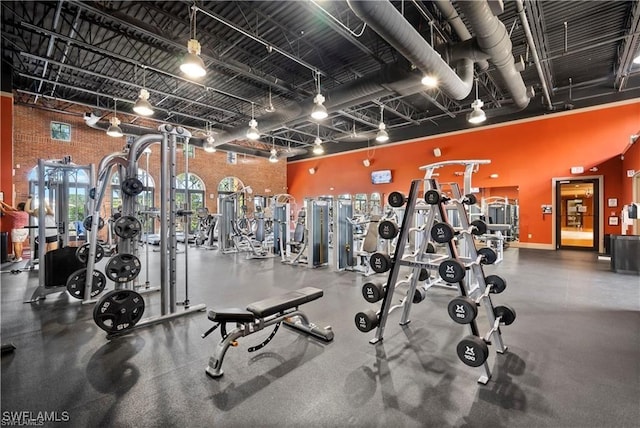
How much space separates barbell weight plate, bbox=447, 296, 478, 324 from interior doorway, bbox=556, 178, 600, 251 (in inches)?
353

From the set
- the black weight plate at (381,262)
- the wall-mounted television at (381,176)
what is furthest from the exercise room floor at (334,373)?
the wall-mounted television at (381,176)

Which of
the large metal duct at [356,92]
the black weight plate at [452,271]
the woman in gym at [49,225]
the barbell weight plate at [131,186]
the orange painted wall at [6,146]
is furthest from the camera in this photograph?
the orange painted wall at [6,146]

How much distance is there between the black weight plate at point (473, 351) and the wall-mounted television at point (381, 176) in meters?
10.7

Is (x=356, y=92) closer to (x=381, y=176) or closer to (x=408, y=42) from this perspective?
(x=408, y=42)

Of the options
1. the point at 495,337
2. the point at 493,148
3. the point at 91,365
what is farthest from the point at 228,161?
the point at 495,337

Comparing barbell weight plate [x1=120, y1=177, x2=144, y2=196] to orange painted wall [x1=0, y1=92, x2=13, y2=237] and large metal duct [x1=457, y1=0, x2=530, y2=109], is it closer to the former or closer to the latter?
large metal duct [x1=457, y1=0, x2=530, y2=109]

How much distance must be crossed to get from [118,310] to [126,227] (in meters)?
0.95

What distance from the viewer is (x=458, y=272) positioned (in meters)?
2.09

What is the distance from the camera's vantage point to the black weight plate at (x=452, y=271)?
82.1 inches

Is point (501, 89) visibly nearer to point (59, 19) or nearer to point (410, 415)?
point (410, 415)

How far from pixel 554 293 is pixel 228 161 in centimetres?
1300

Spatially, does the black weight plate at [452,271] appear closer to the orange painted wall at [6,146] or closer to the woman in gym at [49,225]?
the woman in gym at [49,225]

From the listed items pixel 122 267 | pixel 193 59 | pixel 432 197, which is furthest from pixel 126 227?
pixel 432 197

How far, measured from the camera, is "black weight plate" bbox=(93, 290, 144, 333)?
9.24 ft
